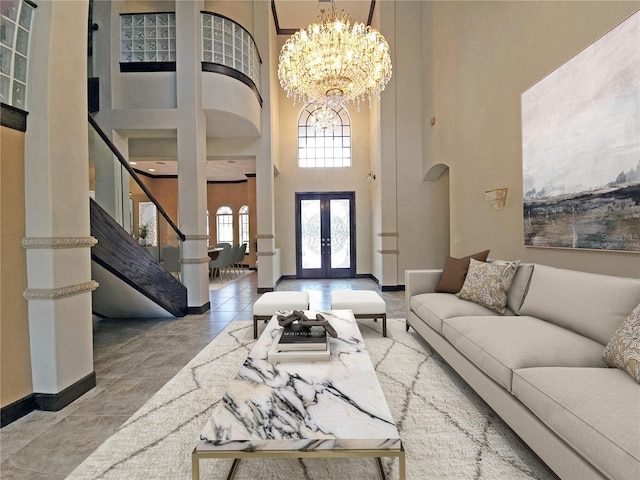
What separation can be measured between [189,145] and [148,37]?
203 centimetres

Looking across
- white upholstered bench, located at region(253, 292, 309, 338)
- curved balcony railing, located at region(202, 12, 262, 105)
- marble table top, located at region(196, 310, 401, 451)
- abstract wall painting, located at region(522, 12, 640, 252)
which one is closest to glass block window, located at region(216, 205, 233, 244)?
curved balcony railing, located at region(202, 12, 262, 105)

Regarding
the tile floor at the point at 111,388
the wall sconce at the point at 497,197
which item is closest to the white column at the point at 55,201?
the tile floor at the point at 111,388

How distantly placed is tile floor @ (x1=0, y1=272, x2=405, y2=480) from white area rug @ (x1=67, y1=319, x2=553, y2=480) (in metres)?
0.15

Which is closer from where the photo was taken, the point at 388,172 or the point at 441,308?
the point at 441,308

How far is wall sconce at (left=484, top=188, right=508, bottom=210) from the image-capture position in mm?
3619

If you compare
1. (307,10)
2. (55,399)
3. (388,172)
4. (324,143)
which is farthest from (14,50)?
(324,143)

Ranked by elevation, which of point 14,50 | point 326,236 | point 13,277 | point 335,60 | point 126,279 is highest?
point 335,60

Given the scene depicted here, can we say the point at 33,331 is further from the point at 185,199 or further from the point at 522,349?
the point at 522,349

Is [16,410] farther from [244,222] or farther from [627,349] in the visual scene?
[244,222]

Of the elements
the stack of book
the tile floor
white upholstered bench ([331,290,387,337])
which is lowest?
the tile floor

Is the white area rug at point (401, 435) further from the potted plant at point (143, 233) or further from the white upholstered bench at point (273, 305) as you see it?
the potted plant at point (143, 233)

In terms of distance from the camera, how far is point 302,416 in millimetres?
1302

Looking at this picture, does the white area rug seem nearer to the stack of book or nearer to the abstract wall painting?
the stack of book

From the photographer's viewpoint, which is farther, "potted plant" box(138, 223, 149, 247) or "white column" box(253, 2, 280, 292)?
"white column" box(253, 2, 280, 292)
